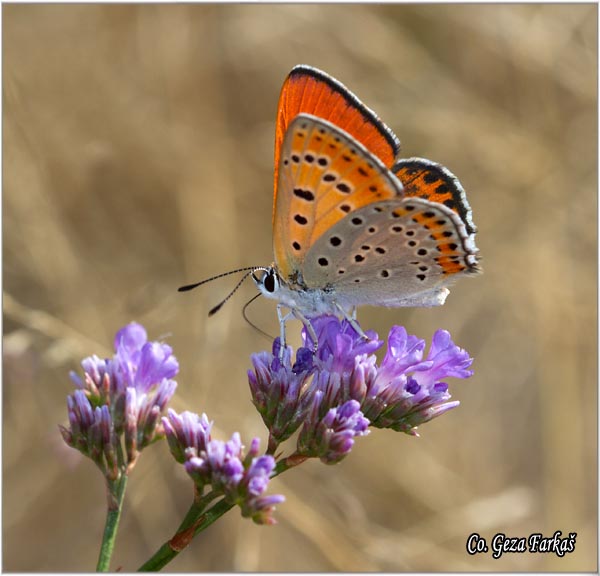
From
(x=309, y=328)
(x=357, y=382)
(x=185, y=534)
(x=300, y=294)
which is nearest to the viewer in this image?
(x=185, y=534)

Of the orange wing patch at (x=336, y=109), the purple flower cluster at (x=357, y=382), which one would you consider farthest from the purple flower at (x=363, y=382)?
the orange wing patch at (x=336, y=109)

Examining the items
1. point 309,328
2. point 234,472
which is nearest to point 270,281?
point 309,328

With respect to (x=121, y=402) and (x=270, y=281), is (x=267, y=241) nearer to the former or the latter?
(x=270, y=281)

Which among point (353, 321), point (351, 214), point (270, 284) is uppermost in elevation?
point (351, 214)

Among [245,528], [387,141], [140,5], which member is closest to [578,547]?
[245,528]

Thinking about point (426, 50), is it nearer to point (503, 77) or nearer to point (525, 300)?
point (503, 77)

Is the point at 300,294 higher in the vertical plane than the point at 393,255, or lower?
lower

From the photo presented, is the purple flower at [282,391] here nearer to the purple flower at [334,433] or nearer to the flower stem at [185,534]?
the purple flower at [334,433]
